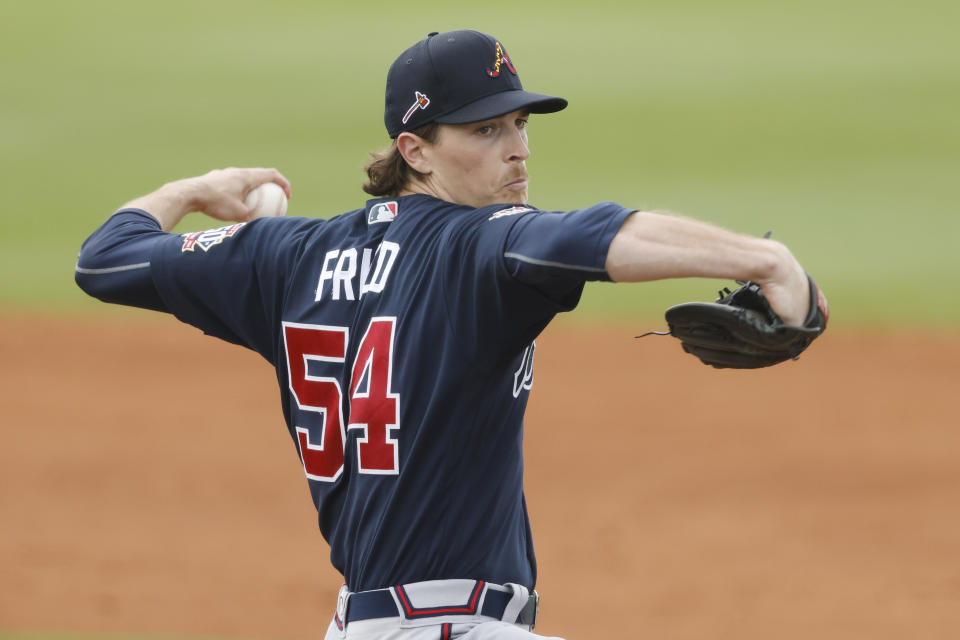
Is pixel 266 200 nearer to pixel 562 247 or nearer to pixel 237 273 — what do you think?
pixel 237 273

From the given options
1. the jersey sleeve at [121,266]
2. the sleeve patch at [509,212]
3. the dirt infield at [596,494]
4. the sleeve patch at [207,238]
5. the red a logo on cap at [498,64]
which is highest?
the red a logo on cap at [498,64]

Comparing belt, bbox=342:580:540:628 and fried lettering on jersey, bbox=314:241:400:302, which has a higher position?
fried lettering on jersey, bbox=314:241:400:302

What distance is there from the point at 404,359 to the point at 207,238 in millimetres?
711

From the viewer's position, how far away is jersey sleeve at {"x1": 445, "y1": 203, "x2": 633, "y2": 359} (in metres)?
2.23

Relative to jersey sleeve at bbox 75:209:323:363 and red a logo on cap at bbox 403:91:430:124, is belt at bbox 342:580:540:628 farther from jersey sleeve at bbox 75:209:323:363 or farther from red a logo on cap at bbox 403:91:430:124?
red a logo on cap at bbox 403:91:430:124

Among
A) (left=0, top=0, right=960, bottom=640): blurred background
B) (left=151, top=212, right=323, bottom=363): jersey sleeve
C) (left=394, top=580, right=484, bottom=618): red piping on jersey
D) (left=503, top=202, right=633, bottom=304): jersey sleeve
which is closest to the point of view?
(left=503, top=202, right=633, bottom=304): jersey sleeve

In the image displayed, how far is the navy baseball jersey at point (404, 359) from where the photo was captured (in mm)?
2508

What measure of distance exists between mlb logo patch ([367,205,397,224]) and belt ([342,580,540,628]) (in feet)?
2.75

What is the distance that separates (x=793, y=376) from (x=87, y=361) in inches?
229

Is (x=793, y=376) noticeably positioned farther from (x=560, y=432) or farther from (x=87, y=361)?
(x=87, y=361)

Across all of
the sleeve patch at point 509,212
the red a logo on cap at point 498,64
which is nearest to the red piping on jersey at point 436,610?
the sleeve patch at point 509,212

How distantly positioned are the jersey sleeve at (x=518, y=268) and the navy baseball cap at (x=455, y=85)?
0.35 metres

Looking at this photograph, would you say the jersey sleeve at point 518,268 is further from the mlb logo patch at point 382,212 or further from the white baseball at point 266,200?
the white baseball at point 266,200

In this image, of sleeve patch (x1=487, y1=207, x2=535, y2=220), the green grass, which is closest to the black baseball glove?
sleeve patch (x1=487, y1=207, x2=535, y2=220)
